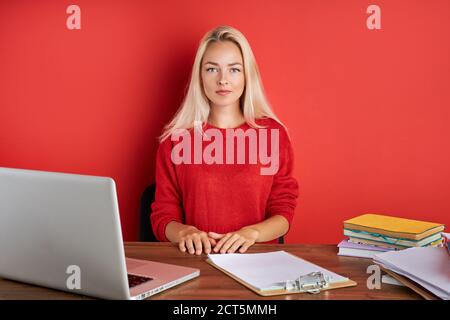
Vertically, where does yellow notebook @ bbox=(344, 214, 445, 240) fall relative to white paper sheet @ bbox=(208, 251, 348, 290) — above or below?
above

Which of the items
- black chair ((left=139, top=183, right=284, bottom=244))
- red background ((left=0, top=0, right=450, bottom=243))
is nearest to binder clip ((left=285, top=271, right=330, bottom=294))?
black chair ((left=139, top=183, right=284, bottom=244))

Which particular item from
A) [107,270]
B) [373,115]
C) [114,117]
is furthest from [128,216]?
[107,270]

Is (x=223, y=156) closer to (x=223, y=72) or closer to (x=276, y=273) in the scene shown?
(x=223, y=72)

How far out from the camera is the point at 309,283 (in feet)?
4.33

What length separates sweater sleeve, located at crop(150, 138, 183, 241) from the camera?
2253 mm

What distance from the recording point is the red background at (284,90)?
8.38 ft

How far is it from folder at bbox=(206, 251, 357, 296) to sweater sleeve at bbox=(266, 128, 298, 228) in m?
0.69

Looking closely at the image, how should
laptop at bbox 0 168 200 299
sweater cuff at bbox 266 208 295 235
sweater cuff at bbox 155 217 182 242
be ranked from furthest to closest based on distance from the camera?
1. sweater cuff at bbox 266 208 295 235
2. sweater cuff at bbox 155 217 182 242
3. laptop at bbox 0 168 200 299

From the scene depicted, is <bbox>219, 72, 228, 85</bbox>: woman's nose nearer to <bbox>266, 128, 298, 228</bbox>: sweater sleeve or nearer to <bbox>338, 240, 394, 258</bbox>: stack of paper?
<bbox>266, 128, 298, 228</bbox>: sweater sleeve

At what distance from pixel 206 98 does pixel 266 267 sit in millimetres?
1177
